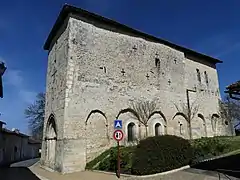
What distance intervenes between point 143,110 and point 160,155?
7636mm

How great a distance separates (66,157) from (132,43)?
10.2 meters

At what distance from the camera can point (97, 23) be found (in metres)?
17.1

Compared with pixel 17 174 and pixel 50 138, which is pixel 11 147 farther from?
pixel 17 174

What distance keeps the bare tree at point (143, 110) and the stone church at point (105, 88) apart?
0.24 meters

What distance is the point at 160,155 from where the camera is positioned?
1020 centimetres

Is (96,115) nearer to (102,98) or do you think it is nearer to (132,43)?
(102,98)

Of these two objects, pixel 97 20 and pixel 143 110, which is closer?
pixel 97 20

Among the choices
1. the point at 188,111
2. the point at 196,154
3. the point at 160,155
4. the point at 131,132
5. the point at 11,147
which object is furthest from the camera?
the point at 11,147

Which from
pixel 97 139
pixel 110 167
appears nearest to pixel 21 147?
pixel 97 139

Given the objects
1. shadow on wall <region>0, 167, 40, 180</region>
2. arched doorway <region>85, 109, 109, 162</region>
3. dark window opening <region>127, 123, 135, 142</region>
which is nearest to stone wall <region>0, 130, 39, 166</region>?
shadow on wall <region>0, 167, 40, 180</region>

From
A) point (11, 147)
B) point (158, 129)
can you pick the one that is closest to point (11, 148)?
point (11, 147)

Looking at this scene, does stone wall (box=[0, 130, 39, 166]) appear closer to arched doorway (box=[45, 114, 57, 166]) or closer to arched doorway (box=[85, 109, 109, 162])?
arched doorway (box=[45, 114, 57, 166])

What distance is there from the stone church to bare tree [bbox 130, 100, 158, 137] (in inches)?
9.4

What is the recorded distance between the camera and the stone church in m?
14.4
